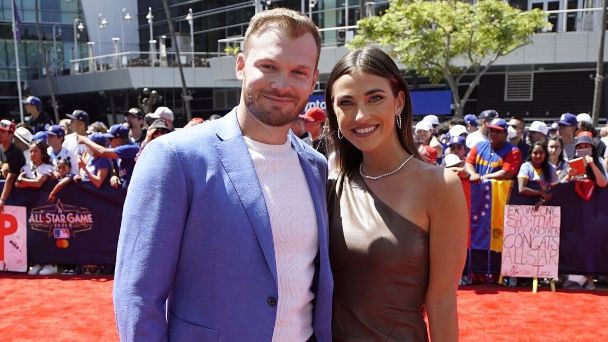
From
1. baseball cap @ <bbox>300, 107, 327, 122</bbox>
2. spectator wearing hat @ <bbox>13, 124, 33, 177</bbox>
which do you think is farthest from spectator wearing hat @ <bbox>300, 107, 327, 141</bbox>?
spectator wearing hat @ <bbox>13, 124, 33, 177</bbox>

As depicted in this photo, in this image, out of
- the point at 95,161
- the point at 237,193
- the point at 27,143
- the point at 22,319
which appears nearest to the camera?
the point at 237,193

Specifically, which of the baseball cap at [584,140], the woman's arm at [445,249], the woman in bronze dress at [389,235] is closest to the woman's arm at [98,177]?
the woman in bronze dress at [389,235]

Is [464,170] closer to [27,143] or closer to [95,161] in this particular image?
[95,161]

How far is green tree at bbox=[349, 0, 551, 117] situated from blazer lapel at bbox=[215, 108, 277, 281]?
18722 mm

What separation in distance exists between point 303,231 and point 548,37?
24.3 meters

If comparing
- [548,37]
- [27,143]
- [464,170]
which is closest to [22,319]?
[27,143]

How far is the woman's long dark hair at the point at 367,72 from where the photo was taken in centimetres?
226

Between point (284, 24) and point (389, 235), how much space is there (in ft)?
2.91

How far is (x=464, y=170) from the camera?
22.1 feet

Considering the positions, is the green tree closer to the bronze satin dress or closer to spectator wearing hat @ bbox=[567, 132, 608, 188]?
spectator wearing hat @ bbox=[567, 132, 608, 188]

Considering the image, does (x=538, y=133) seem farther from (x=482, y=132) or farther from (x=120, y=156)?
(x=120, y=156)

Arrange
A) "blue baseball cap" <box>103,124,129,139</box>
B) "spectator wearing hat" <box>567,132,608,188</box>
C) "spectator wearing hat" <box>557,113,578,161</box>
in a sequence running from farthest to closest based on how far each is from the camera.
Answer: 1. "spectator wearing hat" <box>557,113,578,161</box>
2. "blue baseball cap" <box>103,124,129,139</box>
3. "spectator wearing hat" <box>567,132,608,188</box>

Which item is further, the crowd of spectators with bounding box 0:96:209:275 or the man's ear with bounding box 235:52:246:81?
the crowd of spectators with bounding box 0:96:209:275

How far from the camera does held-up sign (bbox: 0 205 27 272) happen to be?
24.3 ft
